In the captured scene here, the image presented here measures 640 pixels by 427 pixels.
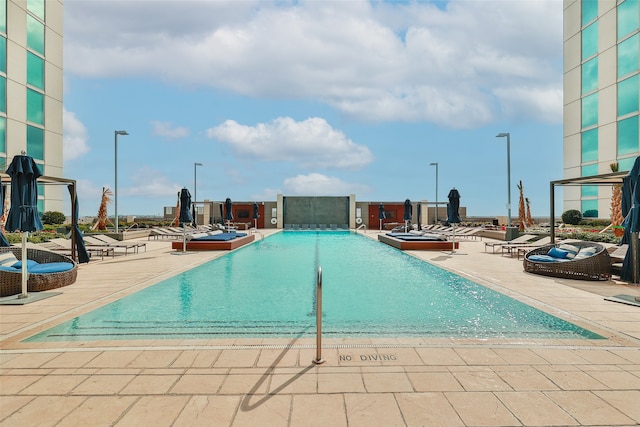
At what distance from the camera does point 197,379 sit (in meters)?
3.32

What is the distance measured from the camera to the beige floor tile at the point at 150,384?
3.11 meters

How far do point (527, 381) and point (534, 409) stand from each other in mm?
522

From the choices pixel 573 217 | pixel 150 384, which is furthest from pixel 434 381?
pixel 573 217

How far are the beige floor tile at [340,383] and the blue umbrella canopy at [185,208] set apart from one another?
1266 centimetres

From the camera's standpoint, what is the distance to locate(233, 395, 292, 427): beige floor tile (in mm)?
2623

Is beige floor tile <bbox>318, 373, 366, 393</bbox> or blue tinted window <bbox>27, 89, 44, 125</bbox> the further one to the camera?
blue tinted window <bbox>27, 89, 44, 125</bbox>

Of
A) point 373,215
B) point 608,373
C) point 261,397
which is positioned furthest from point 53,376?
point 373,215

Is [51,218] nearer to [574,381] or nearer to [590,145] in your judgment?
[574,381]

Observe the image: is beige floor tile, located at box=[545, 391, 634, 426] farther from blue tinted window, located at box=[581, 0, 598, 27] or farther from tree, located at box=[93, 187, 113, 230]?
blue tinted window, located at box=[581, 0, 598, 27]

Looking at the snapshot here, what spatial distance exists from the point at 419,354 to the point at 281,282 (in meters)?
5.04

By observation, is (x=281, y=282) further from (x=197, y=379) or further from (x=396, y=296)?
(x=197, y=379)

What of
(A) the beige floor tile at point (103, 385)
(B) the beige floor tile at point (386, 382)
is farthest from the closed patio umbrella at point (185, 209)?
(B) the beige floor tile at point (386, 382)

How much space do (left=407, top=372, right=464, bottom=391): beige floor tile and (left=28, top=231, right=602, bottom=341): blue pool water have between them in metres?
1.30

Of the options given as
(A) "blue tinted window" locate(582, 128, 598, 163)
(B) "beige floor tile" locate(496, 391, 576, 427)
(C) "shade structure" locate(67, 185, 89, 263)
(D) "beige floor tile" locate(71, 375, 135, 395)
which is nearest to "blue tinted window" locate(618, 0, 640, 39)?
(A) "blue tinted window" locate(582, 128, 598, 163)
